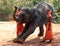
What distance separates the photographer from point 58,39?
7125 millimetres

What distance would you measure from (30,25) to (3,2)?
11.2 meters

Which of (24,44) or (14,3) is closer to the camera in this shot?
(24,44)

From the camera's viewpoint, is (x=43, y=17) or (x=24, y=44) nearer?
(x=24, y=44)

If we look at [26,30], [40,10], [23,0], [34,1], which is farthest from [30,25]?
[23,0]

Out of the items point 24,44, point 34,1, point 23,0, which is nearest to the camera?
point 24,44

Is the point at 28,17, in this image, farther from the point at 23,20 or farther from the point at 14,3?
the point at 14,3

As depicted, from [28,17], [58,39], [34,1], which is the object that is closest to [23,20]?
[28,17]

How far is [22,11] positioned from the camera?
6.40m

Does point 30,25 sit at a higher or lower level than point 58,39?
higher

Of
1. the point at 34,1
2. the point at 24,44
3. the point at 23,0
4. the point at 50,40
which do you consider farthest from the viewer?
the point at 23,0

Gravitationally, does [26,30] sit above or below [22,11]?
below

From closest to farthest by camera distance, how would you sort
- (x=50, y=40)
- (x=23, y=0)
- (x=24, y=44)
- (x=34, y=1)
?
(x=24, y=44)
(x=50, y=40)
(x=34, y=1)
(x=23, y=0)

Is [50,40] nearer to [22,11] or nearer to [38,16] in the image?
[38,16]

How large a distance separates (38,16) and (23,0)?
10.7 metres
